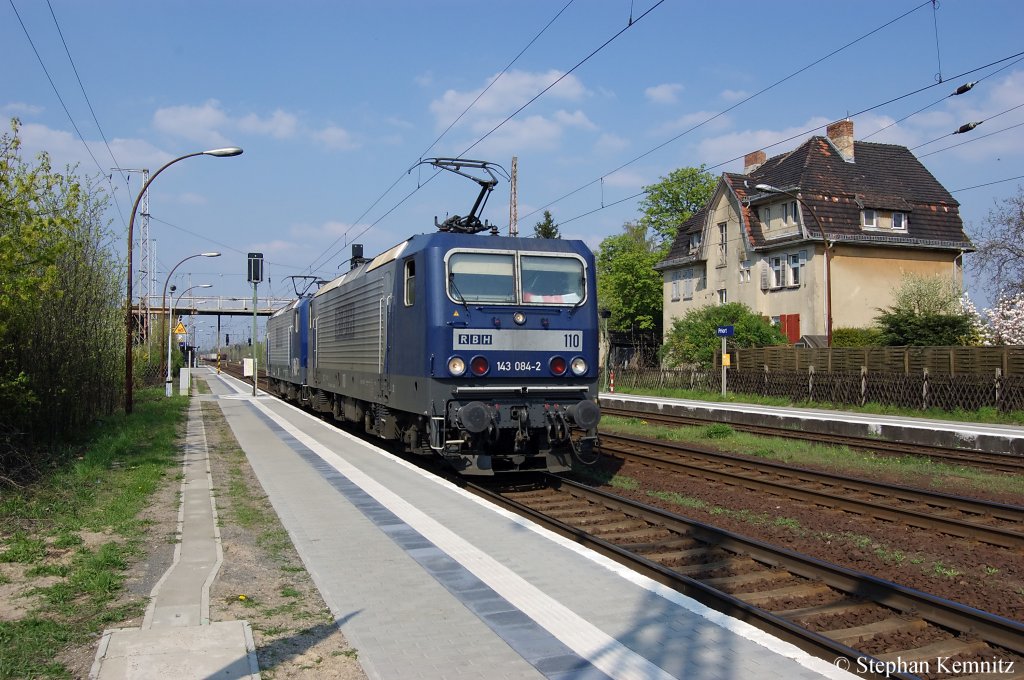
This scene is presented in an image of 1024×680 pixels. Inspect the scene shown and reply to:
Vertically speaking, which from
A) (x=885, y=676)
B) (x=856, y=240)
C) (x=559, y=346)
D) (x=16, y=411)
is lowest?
(x=885, y=676)

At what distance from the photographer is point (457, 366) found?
34.7 feet

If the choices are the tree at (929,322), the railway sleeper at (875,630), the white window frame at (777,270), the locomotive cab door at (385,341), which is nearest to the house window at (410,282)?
the locomotive cab door at (385,341)

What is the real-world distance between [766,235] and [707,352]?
904cm

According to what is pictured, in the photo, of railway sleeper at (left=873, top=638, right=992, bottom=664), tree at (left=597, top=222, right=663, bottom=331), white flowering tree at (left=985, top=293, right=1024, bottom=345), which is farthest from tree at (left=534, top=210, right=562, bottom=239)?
railway sleeper at (left=873, top=638, right=992, bottom=664)

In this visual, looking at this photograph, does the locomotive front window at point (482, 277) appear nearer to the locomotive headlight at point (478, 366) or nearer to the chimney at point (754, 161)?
the locomotive headlight at point (478, 366)

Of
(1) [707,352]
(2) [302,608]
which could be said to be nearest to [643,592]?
(2) [302,608]

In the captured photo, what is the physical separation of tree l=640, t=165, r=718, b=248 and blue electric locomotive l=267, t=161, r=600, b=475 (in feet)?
156

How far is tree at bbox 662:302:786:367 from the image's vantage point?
35688mm

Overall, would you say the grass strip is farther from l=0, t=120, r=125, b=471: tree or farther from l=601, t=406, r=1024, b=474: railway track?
l=601, t=406, r=1024, b=474: railway track

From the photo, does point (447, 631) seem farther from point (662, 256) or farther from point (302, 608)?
point (662, 256)

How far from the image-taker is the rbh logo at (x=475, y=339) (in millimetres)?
10703

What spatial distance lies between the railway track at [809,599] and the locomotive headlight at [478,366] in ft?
7.65

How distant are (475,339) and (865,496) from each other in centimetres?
564

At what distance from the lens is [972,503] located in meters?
9.78
